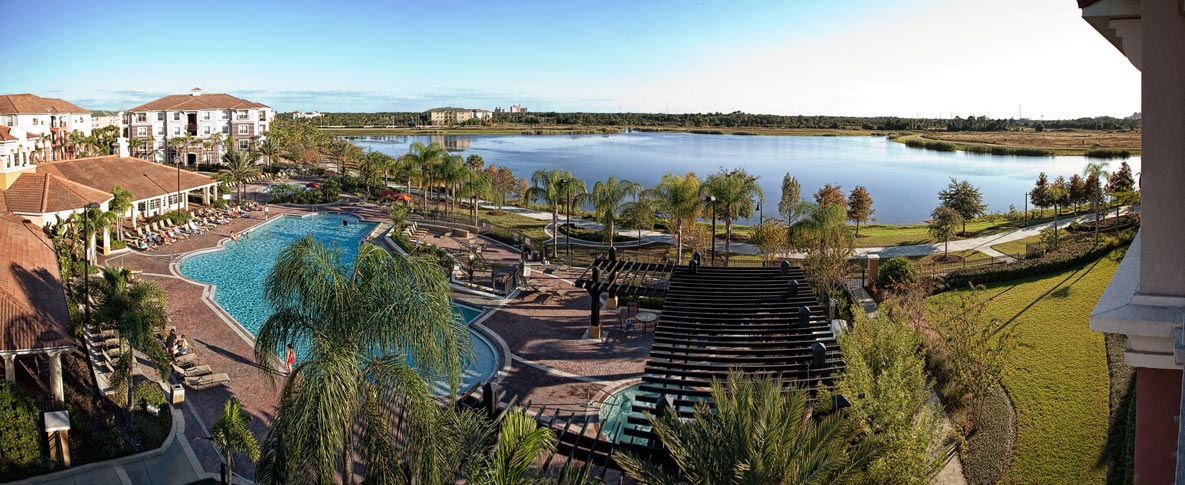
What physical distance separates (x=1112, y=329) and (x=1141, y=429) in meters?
1.80

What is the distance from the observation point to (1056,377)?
17.6 metres

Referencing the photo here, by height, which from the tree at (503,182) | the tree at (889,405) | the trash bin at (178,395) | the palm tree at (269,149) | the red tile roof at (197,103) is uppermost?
the red tile roof at (197,103)

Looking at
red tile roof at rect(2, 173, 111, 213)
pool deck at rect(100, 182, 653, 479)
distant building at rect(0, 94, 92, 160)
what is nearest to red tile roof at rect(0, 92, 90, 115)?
distant building at rect(0, 94, 92, 160)

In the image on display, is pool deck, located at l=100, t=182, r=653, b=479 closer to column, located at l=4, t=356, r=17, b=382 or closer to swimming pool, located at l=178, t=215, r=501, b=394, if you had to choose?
swimming pool, located at l=178, t=215, r=501, b=394

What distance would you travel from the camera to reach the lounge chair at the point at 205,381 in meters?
18.1

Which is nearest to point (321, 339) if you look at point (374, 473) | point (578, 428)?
point (374, 473)

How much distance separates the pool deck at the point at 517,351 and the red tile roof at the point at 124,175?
928cm

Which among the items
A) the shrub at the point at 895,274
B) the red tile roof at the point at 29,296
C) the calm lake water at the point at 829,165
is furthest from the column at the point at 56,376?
the calm lake water at the point at 829,165

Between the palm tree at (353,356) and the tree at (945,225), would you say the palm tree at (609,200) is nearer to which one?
the tree at (945,225)

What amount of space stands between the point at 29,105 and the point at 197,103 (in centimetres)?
1433

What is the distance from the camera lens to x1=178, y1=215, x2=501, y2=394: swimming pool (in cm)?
2091

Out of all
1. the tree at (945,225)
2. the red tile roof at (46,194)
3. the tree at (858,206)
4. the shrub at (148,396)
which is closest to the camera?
the shrub at (148,396)

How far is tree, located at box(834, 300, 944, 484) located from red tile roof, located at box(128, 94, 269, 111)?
79506 millimetres

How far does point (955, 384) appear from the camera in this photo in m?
16.5
